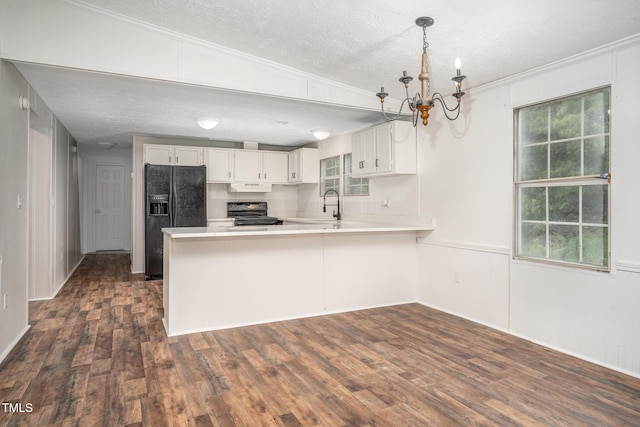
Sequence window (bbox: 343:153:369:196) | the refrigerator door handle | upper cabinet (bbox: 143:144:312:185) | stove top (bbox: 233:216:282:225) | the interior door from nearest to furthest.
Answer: window (bbox: 343:153:369:196)
the refrigerator door handle
upper cabinet (bbox: 143:144:312:185)
stove top (bbox: 233:216:282:225)
the interior door

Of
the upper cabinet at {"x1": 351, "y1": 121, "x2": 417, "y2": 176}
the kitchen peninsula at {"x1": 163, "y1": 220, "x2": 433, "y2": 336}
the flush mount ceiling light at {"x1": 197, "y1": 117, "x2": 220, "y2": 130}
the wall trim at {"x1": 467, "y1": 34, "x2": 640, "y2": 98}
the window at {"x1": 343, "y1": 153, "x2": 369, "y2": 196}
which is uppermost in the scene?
the wall trim at {"x1": 467, "y1": 34, "x2": 640, "y2": 98}

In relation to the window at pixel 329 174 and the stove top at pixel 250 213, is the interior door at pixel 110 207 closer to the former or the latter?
the stove top at pixel 250 213

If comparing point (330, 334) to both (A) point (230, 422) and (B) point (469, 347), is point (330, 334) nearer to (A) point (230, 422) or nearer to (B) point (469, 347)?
(B) point (469, 347)

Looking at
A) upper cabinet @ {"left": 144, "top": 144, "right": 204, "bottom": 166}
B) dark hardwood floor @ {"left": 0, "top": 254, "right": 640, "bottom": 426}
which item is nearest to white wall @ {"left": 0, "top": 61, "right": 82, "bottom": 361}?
dark hardwood floor @ {"left": 0, "top": 254, "right": 640, "bottom": 426}

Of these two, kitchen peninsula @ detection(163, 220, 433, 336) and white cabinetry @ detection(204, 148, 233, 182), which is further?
white cabinetry @ detection(204, 148, 233, 182)

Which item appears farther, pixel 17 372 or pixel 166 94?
pixel 166 94

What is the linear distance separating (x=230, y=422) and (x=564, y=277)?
2665mm

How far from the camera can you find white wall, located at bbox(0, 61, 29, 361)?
290 centimetres

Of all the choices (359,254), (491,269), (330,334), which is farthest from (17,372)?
(491,269)

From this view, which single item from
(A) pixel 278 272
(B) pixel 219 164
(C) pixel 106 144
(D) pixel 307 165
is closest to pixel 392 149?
(A) pixel 278 272

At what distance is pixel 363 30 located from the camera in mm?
2883

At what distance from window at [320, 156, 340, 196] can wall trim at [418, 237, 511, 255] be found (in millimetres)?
2025

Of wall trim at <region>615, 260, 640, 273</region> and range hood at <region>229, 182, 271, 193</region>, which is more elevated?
range hood at <region>229, 182, 271, 193</region>

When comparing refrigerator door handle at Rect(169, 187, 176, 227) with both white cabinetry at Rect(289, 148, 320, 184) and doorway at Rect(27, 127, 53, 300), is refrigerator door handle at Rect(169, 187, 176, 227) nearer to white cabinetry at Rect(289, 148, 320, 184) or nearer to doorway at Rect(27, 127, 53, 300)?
doorway at Rect(27, 127, 53, 300)
